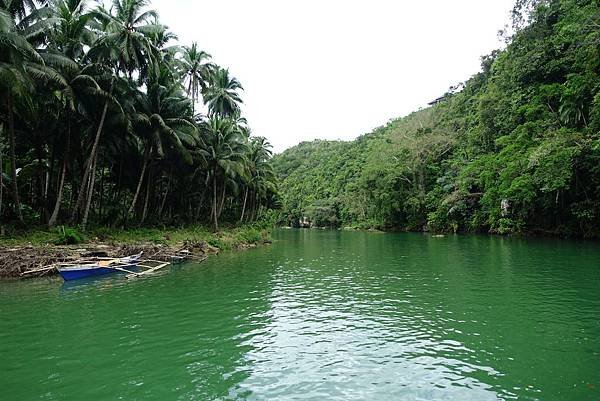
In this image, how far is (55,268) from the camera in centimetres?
2025

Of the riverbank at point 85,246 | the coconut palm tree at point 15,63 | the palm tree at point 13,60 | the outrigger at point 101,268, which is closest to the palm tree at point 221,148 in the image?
the riverbank at point 85,246

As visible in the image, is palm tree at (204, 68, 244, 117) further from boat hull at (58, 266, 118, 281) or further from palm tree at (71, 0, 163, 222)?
boat hull at (58, 266, 118, 281)

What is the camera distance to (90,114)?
29922mm

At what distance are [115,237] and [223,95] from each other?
90.4 feet

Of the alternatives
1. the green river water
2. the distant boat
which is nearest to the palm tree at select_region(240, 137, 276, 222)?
the distant boat

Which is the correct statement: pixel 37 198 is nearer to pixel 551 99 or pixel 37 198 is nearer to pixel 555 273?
pixel 555 273

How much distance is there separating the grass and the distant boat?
4.21 m

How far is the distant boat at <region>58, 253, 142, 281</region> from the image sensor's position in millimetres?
18808

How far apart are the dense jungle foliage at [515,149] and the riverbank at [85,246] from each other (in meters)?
26.4

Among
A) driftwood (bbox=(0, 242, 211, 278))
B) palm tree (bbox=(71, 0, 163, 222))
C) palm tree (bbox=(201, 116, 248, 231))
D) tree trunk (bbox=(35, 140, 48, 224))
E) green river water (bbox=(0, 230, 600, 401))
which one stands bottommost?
green river water (bbox=(0, 230, 600, 401))

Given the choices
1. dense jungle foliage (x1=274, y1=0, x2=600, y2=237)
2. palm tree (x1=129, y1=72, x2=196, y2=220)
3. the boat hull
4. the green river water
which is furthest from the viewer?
palm tree (x1=129, y1=72, x2=196, y2=220)

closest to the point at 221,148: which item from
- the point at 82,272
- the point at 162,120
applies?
the point at 162,120

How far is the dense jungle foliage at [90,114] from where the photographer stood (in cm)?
2355

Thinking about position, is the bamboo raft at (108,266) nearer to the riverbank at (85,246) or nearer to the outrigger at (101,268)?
the outrigger at (101,268)
